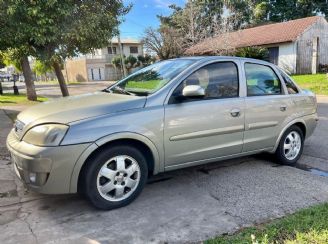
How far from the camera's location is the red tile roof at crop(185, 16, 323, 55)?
28312mm

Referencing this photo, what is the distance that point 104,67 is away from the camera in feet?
174

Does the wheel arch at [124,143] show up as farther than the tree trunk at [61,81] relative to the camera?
No

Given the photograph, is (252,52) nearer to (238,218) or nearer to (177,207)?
(177,207)

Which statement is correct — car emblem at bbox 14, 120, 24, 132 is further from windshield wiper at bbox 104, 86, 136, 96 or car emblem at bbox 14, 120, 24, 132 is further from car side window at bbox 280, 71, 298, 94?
car side window at bbox 280, 71, 298, 94

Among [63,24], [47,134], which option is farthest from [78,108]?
[63,24]

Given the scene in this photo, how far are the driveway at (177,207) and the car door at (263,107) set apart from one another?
1.69ft

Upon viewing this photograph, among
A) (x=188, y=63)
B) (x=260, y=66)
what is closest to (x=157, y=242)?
(x=188, y=63)

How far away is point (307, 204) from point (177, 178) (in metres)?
1.74

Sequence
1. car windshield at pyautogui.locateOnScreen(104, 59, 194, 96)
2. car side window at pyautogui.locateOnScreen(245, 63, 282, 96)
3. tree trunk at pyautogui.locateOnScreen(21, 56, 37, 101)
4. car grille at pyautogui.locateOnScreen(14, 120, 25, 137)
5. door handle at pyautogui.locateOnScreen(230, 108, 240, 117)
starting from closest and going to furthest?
car grille at pyautogui.locateOnScreen(14, 120, 25, 137) < car windshield at pyautogui.locateOnScreen(104, 59, 194, 96) < door handle at pyautogui.locateOnScreen(230, 108, 240, 117) < car side window at pyautogui.locateOnScreen(245, 63, 282, 96) < tree trunk at pyautogui.locateOnScreen(21, 56, 37, 101)

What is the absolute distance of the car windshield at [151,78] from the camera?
14.8ft

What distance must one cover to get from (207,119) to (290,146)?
1.89 meters

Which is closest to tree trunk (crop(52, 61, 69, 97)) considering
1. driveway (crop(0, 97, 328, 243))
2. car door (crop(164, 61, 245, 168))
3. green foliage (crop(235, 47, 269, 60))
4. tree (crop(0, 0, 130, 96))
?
tree (crop(0, 0, 130, 96))

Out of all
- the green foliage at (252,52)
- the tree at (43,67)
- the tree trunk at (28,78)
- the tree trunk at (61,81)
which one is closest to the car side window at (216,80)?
the tree at (43,67)

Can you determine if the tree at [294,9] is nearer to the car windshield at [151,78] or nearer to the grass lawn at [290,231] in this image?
the car windshield at [151,78]
